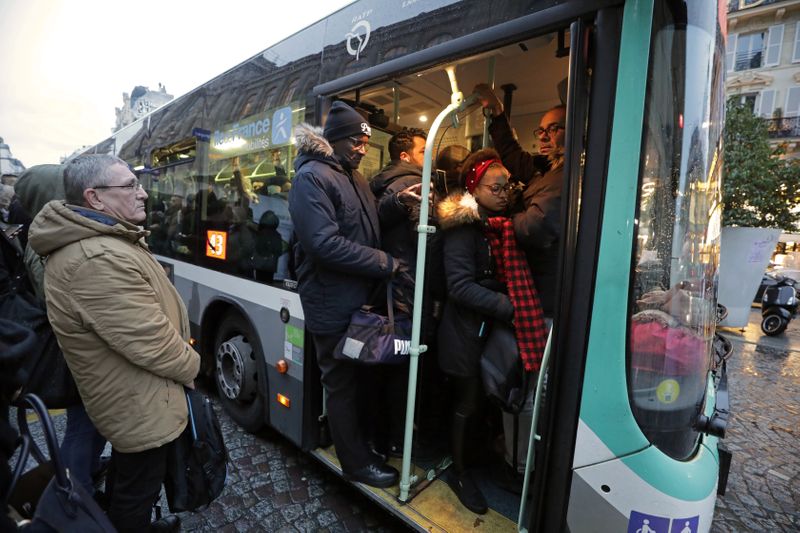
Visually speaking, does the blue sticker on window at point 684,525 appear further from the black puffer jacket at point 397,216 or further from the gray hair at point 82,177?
the gray hair at point 82,177

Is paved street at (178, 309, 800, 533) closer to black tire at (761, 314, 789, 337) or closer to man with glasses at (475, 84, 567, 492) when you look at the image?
man with glasses at (475, 84, 567, 492)

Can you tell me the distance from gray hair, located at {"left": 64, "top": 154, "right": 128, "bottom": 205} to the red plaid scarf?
5.78 ft

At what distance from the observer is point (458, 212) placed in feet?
6.88

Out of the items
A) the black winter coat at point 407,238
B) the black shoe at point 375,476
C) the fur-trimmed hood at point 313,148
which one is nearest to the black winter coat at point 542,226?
the black winter coat at point 407,238

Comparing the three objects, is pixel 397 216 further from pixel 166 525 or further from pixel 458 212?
pixel 166 525

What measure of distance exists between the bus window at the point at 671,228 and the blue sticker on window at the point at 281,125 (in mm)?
2109

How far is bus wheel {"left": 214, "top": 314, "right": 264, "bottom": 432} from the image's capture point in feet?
10.1

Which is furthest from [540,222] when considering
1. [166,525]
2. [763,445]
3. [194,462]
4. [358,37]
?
[763,445]

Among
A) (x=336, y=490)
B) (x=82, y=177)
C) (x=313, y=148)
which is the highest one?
(x=313, y=148)

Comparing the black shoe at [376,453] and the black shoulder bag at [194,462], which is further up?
the black shoulder bag at [194,462]

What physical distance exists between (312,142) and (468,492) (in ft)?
6.56

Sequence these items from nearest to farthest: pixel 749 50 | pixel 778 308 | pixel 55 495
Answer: pixel 55 495 < pixel 778 308 < pixel 749 50

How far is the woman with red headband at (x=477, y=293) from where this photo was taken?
81.0 inches

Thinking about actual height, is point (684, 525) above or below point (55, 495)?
below
